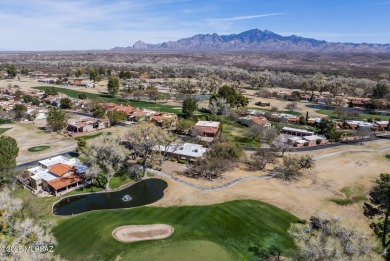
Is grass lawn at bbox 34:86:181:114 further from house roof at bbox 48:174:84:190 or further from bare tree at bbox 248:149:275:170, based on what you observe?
house roof at bbox 48:174:84:190

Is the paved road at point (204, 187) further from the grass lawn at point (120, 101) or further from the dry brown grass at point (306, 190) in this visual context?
the grass lawn at point (120, 101)

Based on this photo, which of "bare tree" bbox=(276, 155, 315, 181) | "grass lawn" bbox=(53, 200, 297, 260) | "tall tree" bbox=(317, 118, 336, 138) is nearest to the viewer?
"grass lawn" bbox=(53, 200, 297, 260)

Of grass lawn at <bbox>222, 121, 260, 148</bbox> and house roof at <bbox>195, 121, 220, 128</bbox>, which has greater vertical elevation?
house roof at <bbox>195, 121, 220, 128</bbox>

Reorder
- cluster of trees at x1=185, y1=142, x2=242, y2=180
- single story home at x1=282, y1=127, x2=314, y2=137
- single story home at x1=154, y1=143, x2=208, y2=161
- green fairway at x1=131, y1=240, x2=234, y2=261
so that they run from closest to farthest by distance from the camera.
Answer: green fairway at x1=131, y1=240, x2=234, y2=261 < cluster of trees at x1=185, y1=142, x2=242, y2=180 < single story home at x1=154, y1=143, x2=208, y2=161 < single story home at x1=282, y1=127, x2=314, y2=137

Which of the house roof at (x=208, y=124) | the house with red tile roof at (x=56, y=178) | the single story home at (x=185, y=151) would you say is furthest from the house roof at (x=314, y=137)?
the house with red tile roof at (x=56, y=178)

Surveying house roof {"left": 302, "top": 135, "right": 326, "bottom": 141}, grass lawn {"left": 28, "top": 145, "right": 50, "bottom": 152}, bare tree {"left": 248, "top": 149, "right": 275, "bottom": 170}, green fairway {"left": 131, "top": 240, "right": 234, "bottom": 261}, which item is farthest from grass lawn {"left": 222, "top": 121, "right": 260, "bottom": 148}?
grass lawn {"left": 28, "top": 145, "right": 50, "bottom": 152}
